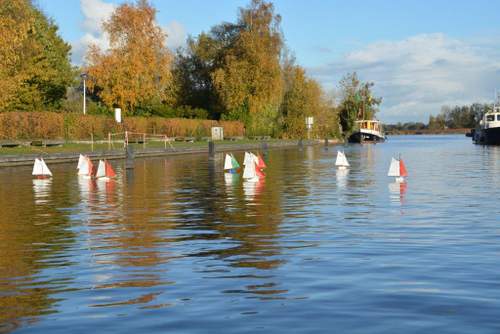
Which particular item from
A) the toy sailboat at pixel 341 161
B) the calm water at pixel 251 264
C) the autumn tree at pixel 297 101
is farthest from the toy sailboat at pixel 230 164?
the autumn tree at pixel 297 101

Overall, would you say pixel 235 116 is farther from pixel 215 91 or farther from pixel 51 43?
pixel 51 43

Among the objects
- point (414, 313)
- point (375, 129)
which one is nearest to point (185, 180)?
point (414, 313)

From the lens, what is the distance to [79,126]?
64.1 m

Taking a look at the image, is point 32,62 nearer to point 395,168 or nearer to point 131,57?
point 131,57

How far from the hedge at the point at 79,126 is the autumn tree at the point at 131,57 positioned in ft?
13.2

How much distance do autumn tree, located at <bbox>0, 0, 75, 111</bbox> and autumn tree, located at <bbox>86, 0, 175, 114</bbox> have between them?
3980 mm

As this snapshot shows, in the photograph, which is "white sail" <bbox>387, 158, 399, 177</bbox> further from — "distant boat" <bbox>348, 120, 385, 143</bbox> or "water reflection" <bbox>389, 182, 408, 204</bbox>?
"distant boat" <bbox>348, 120, 385, 143</bbox>

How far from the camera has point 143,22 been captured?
260ft

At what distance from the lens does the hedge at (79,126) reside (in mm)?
55056

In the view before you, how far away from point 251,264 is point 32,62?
64281mm

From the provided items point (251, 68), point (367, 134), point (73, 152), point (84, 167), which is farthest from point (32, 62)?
point (367, 134)

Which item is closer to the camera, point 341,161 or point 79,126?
point 341,161

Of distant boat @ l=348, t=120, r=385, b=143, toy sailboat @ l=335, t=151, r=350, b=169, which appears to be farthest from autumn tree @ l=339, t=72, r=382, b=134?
toy sailboat @ l=335, t=151, r=350, b=169

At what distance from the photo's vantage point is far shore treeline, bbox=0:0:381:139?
60.5 m
